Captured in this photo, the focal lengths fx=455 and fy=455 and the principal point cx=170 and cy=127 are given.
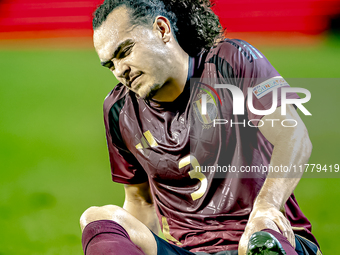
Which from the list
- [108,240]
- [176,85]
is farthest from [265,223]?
[176,85]

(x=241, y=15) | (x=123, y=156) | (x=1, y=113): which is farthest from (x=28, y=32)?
(x=123, y=156)

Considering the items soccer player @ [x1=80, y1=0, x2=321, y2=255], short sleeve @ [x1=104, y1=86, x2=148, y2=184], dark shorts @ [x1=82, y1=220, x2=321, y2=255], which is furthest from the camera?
short sleeve @ [x1=104, y1=86, x2=148, y2=184]

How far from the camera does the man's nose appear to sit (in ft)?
3.09

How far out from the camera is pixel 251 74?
3.09 ft

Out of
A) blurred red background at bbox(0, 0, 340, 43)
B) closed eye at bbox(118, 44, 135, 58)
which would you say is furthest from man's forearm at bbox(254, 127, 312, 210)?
blurred red background at bbox(0, 0, 340, 43)

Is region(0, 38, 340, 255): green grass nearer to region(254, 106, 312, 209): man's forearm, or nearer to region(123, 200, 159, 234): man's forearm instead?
region(123, 200, 159, 234): man's forearm

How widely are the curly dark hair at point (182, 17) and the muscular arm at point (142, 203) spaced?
0.37 meters

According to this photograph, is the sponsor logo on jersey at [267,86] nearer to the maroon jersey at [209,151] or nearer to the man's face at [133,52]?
the maroon jersey at [209,151]

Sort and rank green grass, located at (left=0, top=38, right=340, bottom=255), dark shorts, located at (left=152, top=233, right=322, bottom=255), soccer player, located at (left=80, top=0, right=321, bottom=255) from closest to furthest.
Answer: dark shorts, located at (left=152, top=233, right=322, bottom=255), soccer player, located at (left=80, top=0, right=321, bottom=255), green grass, located at (left=0, top=38, right=340, bottom=255)

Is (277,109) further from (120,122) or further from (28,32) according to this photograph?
(28,32)

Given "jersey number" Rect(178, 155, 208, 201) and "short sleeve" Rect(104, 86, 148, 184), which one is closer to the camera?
"jersey number" Rect(178, 155, 208, 201)

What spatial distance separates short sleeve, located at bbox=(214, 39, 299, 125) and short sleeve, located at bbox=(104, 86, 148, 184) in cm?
29

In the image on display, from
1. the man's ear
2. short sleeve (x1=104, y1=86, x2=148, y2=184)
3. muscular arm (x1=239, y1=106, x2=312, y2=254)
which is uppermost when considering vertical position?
the man's ear

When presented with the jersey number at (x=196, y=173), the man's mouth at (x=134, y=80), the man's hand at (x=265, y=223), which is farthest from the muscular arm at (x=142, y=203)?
the man's hand at (x=265, y=223)
